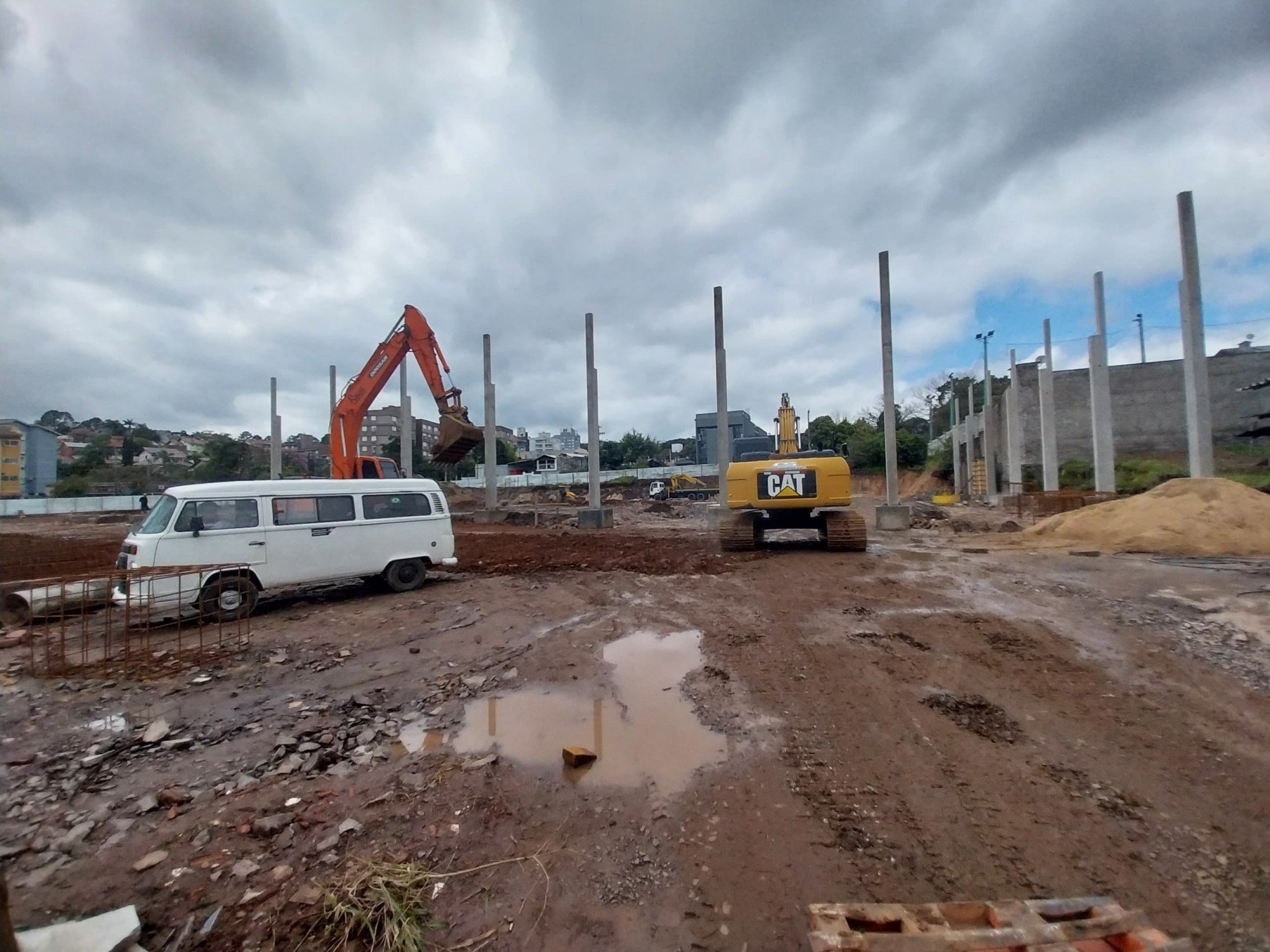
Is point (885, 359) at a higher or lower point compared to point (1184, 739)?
higher

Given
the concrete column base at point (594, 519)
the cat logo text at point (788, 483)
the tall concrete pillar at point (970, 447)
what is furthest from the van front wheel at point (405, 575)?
the tall concrete pillar at point (970, 447)

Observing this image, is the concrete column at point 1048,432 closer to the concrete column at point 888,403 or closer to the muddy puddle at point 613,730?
the concrete column at point 888,403

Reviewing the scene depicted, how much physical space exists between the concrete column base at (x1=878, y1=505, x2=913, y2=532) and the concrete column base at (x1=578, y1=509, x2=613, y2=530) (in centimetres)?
945

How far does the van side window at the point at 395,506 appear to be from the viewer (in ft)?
29.4

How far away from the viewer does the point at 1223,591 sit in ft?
24.8

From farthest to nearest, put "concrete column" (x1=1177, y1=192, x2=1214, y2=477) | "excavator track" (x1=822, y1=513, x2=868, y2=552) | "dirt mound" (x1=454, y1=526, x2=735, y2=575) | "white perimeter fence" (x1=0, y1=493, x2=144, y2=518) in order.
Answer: "white perimeter fence" (x1=0, y1=493, x2=144, y2=518) < "concrete column" (x1=1177, y1=192, x2=1214, y2=477) < "excavator track" (x1=822, y1=513, x2=868, y2=552) < "dirt mound" (x1=454, y1=526, x2=735, y2=575)

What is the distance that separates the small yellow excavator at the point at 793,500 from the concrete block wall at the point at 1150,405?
2476 cm

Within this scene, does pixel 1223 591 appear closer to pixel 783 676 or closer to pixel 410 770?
pixel 783 676

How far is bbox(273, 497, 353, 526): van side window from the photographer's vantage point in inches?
317

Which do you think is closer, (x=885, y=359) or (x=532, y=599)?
(x=532, y=599)

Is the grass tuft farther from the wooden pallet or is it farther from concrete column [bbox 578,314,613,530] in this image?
concrete column [bbox 578,314,613,530]

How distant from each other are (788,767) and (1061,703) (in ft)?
7.89

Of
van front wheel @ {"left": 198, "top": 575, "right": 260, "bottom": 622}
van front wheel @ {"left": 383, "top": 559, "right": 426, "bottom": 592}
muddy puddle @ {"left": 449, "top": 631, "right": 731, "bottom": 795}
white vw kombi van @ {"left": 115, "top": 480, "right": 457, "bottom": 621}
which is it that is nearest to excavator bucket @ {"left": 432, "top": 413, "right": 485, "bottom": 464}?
white vw kombi van @ {"left": 115, "top": 480, "right": 457, "bottom": 621}

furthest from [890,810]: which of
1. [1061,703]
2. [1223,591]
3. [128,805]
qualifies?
[1223,591]
